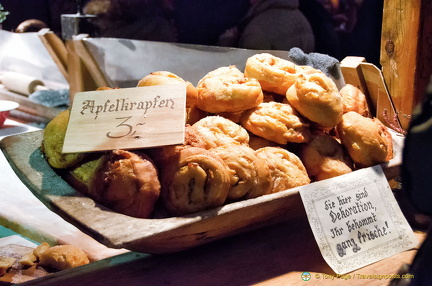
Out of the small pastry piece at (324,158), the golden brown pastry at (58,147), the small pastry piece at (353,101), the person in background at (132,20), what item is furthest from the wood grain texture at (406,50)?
the person in background at (132,20)

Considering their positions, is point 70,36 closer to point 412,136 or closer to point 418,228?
point 418,228

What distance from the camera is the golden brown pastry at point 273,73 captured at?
1517 mm

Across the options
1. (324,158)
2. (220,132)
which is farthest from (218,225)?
(324,158)

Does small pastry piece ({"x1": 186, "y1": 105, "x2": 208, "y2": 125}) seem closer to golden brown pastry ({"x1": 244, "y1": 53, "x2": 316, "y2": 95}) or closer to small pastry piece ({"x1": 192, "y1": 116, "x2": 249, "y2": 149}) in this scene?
small pastry piece ({"x1": 192, "y1": 116, "x2": 249, "y2": 149})

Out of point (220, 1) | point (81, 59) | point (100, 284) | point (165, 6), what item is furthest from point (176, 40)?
point (100, 284)

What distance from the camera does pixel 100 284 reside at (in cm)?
112

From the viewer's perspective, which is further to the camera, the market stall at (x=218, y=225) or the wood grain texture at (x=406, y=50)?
the wood grain texture at (x=406, y=50)

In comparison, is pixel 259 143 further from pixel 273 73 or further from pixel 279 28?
pixel 279 28

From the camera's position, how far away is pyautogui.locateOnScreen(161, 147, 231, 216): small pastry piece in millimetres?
1091

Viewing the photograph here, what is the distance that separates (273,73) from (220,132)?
320 millimetres

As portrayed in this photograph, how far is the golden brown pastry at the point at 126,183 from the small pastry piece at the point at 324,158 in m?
0.50

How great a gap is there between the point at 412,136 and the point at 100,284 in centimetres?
81

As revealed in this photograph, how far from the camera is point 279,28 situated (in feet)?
9.71

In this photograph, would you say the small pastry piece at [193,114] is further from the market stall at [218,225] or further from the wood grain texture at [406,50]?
→ the wood grain texture at [406,50]
